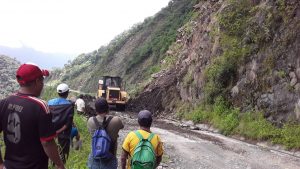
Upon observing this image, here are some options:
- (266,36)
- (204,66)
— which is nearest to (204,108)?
(204,66)

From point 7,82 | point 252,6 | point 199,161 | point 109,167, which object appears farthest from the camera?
point 7,82

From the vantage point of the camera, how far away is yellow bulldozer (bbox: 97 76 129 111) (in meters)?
34.9

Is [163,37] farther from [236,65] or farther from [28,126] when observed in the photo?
[28,126]

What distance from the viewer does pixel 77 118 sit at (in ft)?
54.1

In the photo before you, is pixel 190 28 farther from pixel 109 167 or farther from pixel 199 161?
pixel 109 167

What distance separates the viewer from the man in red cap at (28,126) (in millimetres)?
4504

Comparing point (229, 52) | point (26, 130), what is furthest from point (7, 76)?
point (26, 130)

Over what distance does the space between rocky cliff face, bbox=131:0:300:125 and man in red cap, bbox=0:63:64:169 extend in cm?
1528

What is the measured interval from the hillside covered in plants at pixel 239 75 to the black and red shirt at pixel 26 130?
1392 centimetres

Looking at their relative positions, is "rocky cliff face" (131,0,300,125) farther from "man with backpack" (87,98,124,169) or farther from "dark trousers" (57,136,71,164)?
"man with backpack" (87,98,124,169)

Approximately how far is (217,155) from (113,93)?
21291 mm

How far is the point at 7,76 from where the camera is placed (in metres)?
53.3

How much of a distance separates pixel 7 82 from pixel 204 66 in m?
28.8

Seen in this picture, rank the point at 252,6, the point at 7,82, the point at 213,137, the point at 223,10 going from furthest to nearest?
the point at 7,82, the point at 223,10, the point at 252,6, the point at 213,137
